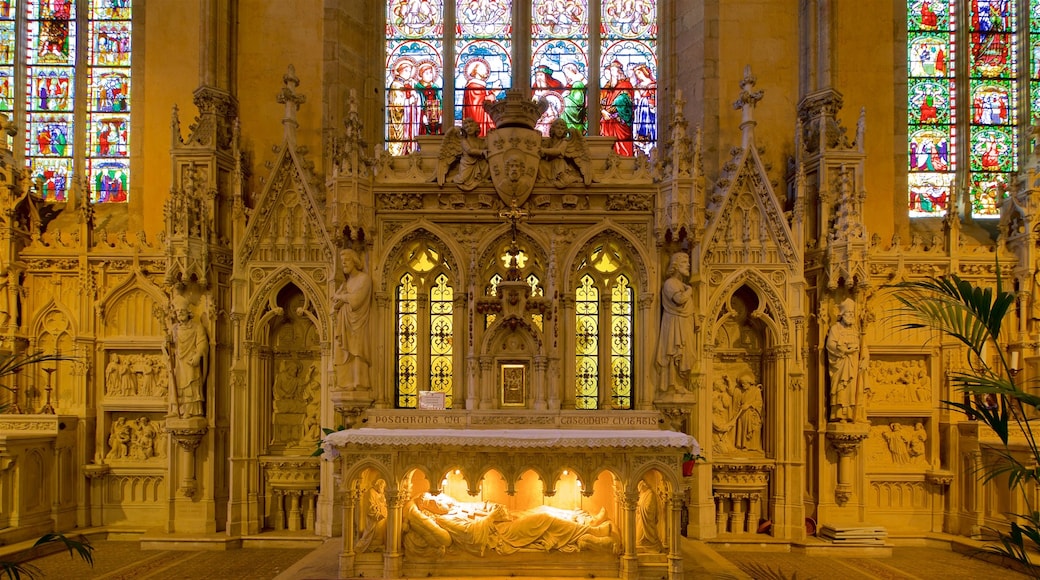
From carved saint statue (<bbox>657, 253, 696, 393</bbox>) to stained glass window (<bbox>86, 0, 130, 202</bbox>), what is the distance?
8943mm

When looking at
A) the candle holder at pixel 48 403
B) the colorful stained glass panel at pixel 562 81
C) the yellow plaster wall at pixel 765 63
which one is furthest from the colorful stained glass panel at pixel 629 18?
the candle holder at pixel 48 403

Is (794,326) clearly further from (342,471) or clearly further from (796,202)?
(342,471)

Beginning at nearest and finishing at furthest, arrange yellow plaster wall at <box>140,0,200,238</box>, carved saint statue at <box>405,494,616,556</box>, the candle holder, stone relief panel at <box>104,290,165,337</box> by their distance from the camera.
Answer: carved saint statue at <box>405,494,616,556</box> → the candle holder → stone relief panel at <box>104,290,165,337</box> → yellow plaster wall at <box>140,0,200,238</box>

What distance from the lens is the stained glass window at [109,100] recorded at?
12984mm

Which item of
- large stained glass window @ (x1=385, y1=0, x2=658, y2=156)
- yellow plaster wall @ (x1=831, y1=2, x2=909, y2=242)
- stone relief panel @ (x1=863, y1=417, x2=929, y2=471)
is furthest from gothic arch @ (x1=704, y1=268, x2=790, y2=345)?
large stained glass window @ (x1=385, y1=0, x2=658, y2=156)

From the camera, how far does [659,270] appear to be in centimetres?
1105

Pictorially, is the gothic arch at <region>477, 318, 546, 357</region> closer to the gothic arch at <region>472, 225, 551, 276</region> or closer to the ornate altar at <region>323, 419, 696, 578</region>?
the gothic arch at <region>472, 225, 551, 276</region>

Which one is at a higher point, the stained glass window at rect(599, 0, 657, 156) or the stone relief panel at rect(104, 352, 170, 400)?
the stained glass window at rect(599, 0, 657, 156)

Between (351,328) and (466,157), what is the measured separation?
2.83m

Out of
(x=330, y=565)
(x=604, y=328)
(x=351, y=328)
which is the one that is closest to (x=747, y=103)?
(x=604, y=328)

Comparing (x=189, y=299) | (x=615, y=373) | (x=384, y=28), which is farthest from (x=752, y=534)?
(x=384, y=28)

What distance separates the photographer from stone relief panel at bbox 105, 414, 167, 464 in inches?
448

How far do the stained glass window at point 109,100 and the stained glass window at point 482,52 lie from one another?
5.47 m

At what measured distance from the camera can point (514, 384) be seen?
1089cm
